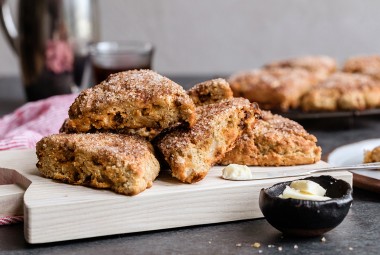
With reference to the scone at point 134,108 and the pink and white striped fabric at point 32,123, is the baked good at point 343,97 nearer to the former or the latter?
the pink and white striped fabric at point 32,123

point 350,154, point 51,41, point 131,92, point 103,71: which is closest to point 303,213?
point 131,92

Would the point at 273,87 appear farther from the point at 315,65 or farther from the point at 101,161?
the point at 101,161

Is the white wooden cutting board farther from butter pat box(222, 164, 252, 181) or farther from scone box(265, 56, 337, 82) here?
scone box(265, 56, 337, 82)

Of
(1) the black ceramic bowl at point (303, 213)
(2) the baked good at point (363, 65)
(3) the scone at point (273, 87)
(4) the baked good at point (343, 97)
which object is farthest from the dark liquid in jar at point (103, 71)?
(1) the black ceramic bowl at point (303, 213)

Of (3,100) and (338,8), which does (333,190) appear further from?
(338,8)

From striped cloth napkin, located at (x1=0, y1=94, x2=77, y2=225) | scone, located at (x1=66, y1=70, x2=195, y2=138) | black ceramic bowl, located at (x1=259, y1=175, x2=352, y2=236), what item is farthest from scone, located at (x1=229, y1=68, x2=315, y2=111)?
black ceramic bowl, located at (x1=259, y1=175, x2=352, y2=236)

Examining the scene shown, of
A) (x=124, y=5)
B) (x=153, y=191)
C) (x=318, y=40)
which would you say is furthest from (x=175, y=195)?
(x=318, y=40)
